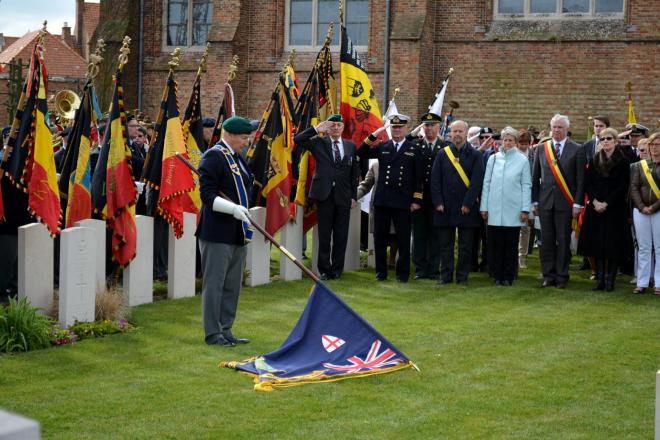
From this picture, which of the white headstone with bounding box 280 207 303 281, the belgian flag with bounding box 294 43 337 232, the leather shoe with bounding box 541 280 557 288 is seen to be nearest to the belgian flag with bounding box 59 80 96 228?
the white headstone with bounding box 280 207 303 281

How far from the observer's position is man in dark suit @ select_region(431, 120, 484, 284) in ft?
44.3

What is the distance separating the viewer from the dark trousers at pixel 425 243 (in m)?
14.3

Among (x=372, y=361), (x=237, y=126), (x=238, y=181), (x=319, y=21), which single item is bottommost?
(x=372, y=361)

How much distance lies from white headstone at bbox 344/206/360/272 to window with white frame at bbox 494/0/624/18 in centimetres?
1244

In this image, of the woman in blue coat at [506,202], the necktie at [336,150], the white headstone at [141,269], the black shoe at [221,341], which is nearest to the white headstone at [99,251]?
the white headstone at [141,269]

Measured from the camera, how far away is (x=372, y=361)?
324 inches

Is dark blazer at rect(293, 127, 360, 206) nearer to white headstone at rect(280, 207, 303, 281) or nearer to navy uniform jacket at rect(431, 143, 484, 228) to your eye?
white headstone at rect(280, 207, 303, 281)

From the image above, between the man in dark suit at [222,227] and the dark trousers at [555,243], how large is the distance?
5491 mm

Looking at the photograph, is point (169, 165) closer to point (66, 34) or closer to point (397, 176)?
point (397, 176)

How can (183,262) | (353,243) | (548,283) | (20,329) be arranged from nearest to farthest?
(20,329) < (183,262) < (548,283) < (353,243)

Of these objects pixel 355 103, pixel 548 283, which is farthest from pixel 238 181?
pixel 355 103

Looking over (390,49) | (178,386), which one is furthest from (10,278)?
(390,49)

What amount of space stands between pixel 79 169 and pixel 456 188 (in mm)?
5023

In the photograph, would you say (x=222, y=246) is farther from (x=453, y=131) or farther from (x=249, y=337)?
(x=453, y=131)
